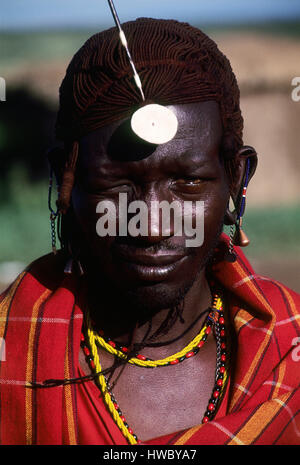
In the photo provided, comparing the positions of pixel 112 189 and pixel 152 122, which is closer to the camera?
pixel 152 122

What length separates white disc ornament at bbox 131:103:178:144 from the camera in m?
1.97

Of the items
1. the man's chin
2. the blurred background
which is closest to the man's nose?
the man's chin

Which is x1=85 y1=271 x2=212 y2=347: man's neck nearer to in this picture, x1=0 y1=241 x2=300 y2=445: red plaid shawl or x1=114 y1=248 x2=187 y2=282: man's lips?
x1=0 y1=241 x2=300 y2=445: red plaid shawl

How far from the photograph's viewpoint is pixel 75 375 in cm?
223

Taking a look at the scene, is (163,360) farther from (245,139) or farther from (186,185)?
(245,139)

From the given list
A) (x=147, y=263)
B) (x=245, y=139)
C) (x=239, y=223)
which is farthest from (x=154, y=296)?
(x=245, y=139)

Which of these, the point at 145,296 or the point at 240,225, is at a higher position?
the point at 240,225

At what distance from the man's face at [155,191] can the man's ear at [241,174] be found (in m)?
0.13

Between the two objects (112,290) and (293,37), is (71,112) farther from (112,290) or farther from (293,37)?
(293,37)

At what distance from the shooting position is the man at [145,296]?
208cm

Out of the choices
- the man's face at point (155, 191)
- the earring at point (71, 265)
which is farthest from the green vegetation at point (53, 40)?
the man's face at point (155, 191)

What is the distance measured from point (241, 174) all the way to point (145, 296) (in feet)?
1.87

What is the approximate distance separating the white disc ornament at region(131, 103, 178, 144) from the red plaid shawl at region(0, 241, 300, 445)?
669mm
